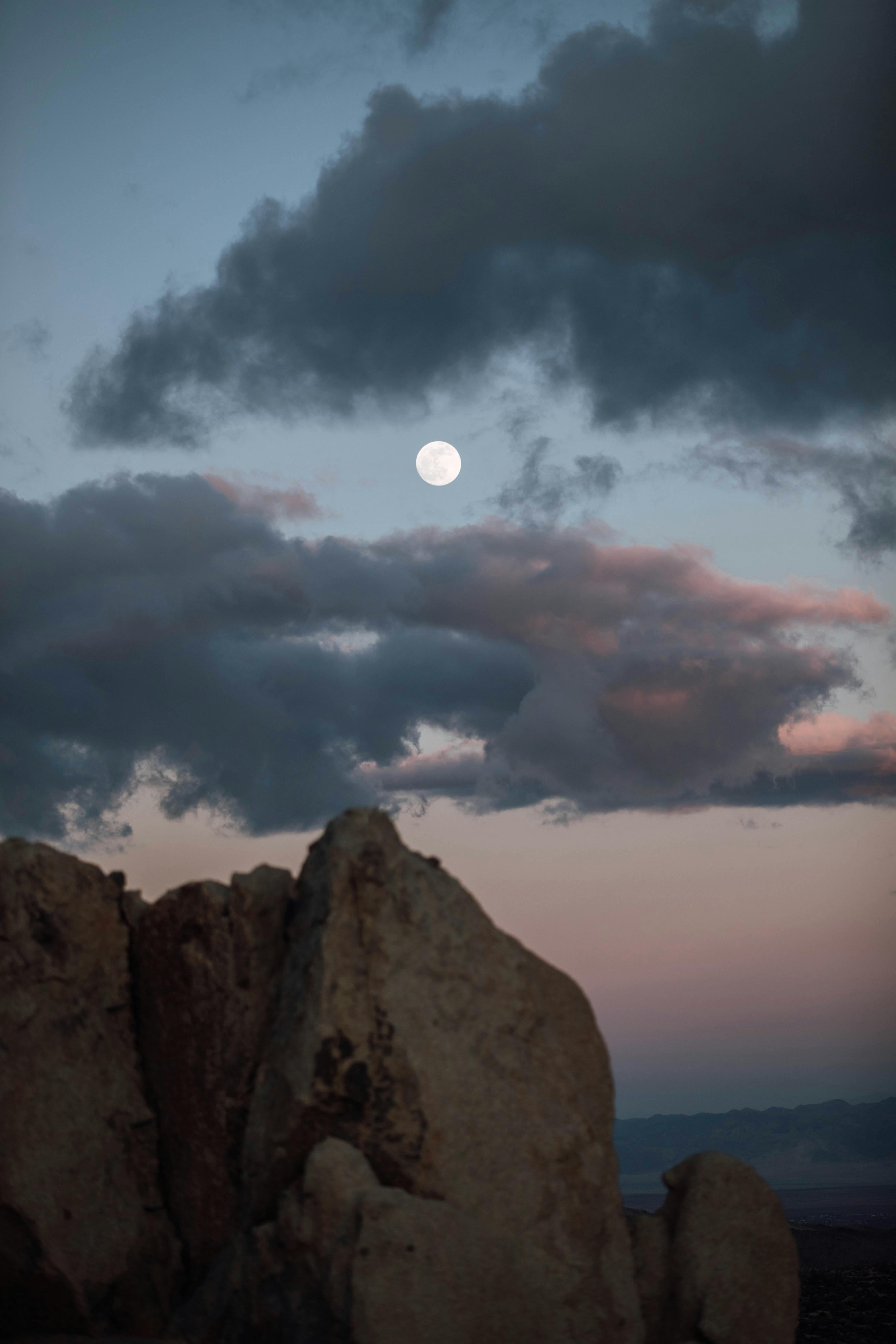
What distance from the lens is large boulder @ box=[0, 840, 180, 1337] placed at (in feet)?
36.3

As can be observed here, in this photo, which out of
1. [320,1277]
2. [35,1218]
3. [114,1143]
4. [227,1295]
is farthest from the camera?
[114,1143]

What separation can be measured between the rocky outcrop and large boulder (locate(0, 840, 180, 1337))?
17.0 feet

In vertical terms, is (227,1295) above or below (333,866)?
below

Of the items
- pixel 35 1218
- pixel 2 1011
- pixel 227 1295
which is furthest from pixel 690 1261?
pixel 2 1011

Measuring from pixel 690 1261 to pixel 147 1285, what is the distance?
5804mm

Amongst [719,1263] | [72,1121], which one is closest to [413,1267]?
[719,1263]

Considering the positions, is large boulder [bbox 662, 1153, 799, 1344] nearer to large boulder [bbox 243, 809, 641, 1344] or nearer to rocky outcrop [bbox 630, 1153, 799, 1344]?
rocky outcrop [bbox 630, 1153, 799, 1344]

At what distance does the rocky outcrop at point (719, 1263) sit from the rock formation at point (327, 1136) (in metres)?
0.03

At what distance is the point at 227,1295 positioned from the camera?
10.3 m

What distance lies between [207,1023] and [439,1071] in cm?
283

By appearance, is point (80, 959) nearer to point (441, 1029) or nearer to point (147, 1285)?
point (147, 1285)

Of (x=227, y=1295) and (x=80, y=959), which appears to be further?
(x=80, y=959)

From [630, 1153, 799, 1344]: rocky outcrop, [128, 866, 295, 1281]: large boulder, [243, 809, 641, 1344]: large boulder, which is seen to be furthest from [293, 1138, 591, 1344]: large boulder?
[128, 866, 295, 1281]: large boulder

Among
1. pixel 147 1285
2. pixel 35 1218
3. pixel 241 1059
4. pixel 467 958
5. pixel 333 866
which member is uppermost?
pixel 333 866
